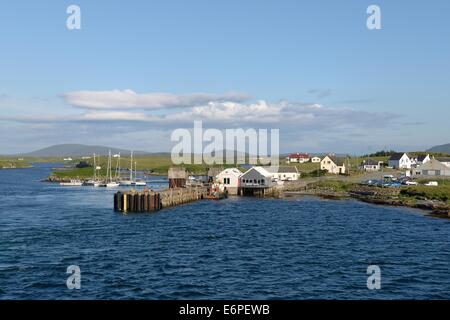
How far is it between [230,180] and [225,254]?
71560mm

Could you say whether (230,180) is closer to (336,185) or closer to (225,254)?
(336,185)

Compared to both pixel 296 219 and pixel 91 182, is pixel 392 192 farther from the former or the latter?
pixel 91 182

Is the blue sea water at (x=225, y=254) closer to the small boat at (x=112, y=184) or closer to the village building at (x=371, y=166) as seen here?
the small boat at (x=112, y=184)

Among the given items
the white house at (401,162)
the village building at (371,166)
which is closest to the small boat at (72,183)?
the village building at (371,166)

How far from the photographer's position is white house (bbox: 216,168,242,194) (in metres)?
116

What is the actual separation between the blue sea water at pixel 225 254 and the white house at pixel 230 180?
119 feet

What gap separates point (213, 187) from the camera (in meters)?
111

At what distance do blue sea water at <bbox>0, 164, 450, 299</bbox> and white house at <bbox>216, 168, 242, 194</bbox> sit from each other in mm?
36403

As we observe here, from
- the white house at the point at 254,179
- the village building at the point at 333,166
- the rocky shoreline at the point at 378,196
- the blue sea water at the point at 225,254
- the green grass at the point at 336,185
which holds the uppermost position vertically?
the village building at the point at 333,166

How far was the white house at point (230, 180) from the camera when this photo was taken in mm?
115500

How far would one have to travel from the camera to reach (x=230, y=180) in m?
116
